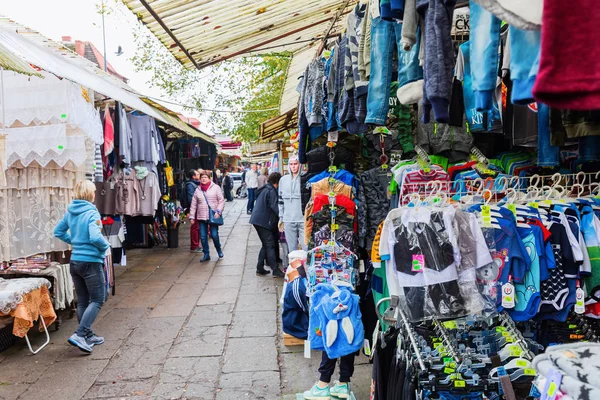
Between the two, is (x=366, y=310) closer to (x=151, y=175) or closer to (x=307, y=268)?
(x=307, y=268)

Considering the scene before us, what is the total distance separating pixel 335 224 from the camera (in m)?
4.89

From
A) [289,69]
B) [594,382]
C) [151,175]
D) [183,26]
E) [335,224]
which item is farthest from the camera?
[151,175]

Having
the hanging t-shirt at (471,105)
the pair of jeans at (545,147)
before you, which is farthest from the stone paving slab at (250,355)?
the pair of jeans at (545,147)

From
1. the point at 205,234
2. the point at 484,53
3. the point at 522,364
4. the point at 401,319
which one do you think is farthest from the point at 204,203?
the point at 484,53

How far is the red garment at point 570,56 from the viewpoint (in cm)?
102

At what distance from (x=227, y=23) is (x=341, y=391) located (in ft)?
10.8

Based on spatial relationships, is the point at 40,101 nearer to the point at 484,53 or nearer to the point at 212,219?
the point at 212,219

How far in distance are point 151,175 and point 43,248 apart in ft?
12.1

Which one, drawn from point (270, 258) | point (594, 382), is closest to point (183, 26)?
point (594, 382)

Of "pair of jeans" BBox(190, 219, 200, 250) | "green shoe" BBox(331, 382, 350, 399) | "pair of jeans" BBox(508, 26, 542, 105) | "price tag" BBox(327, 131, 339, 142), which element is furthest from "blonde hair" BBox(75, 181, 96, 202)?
"pair of jeans" BBox(190, 219, 200, 250)

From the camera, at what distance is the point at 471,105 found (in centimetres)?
244

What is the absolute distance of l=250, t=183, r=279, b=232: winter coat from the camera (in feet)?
28.1

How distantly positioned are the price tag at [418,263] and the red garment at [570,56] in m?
2.20

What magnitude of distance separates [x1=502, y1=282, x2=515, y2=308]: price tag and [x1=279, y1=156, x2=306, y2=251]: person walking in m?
4.39
